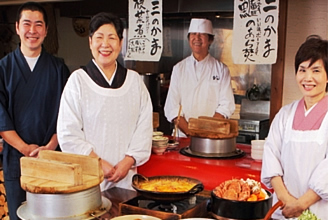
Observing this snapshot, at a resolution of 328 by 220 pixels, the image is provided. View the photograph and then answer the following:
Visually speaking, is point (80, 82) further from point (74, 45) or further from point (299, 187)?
point (74, 45)

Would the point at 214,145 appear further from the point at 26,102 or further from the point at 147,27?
the point at 147,27

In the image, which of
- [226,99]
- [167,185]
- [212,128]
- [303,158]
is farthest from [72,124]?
[226,99]

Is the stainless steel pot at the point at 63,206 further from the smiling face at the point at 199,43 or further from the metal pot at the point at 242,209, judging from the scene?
the smiling face at the point at 199,43

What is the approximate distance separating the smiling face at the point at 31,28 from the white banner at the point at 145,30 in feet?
5.49

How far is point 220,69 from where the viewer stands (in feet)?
18.1

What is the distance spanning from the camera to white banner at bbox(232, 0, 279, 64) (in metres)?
4.23

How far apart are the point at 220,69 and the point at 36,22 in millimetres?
2720

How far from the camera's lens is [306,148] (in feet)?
9.03

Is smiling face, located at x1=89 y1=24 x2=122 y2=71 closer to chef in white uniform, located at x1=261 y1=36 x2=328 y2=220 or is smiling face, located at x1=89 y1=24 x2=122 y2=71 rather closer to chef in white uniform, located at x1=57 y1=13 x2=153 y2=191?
chef in white uniform, located at x1=57 y1=13 x2=153 y2=191

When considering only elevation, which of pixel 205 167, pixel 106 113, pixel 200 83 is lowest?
pixel 205 167

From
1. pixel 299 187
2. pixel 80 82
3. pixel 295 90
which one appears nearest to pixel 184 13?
pixel 295 90

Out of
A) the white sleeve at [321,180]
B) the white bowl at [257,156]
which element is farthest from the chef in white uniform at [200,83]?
the white sleeve at [321,180]

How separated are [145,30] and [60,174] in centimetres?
329

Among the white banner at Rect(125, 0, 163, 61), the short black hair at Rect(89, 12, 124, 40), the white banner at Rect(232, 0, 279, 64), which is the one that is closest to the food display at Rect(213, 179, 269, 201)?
the short black hair at Rect(89, 12, 124, 40)
